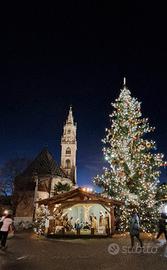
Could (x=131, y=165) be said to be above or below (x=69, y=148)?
below

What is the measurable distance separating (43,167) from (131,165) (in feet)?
116

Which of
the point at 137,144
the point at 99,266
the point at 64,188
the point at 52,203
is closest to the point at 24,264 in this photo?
the point at 99,266

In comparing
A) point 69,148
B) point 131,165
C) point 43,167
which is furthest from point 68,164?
point 131,165

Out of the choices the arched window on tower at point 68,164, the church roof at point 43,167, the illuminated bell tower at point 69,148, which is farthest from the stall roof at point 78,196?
the arched window on tower at point 68,164

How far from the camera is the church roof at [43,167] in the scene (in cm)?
5803

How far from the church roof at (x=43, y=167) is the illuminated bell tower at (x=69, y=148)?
10.5m

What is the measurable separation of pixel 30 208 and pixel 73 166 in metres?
25.0

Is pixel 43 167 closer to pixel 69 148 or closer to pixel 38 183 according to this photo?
pixel 38 183

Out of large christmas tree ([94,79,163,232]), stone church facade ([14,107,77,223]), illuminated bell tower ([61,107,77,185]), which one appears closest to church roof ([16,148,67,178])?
stone church facade ([14,107,77,223])

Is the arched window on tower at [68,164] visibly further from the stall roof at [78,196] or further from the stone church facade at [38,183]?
the stall roof at [78,196]

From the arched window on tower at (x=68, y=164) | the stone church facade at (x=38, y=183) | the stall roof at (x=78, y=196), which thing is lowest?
the stall roof at (x=78, y=196)

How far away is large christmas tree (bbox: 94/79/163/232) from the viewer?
87.0 ft

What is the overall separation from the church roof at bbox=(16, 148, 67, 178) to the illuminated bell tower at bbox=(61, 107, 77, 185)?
10534 mm

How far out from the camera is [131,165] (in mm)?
27625
